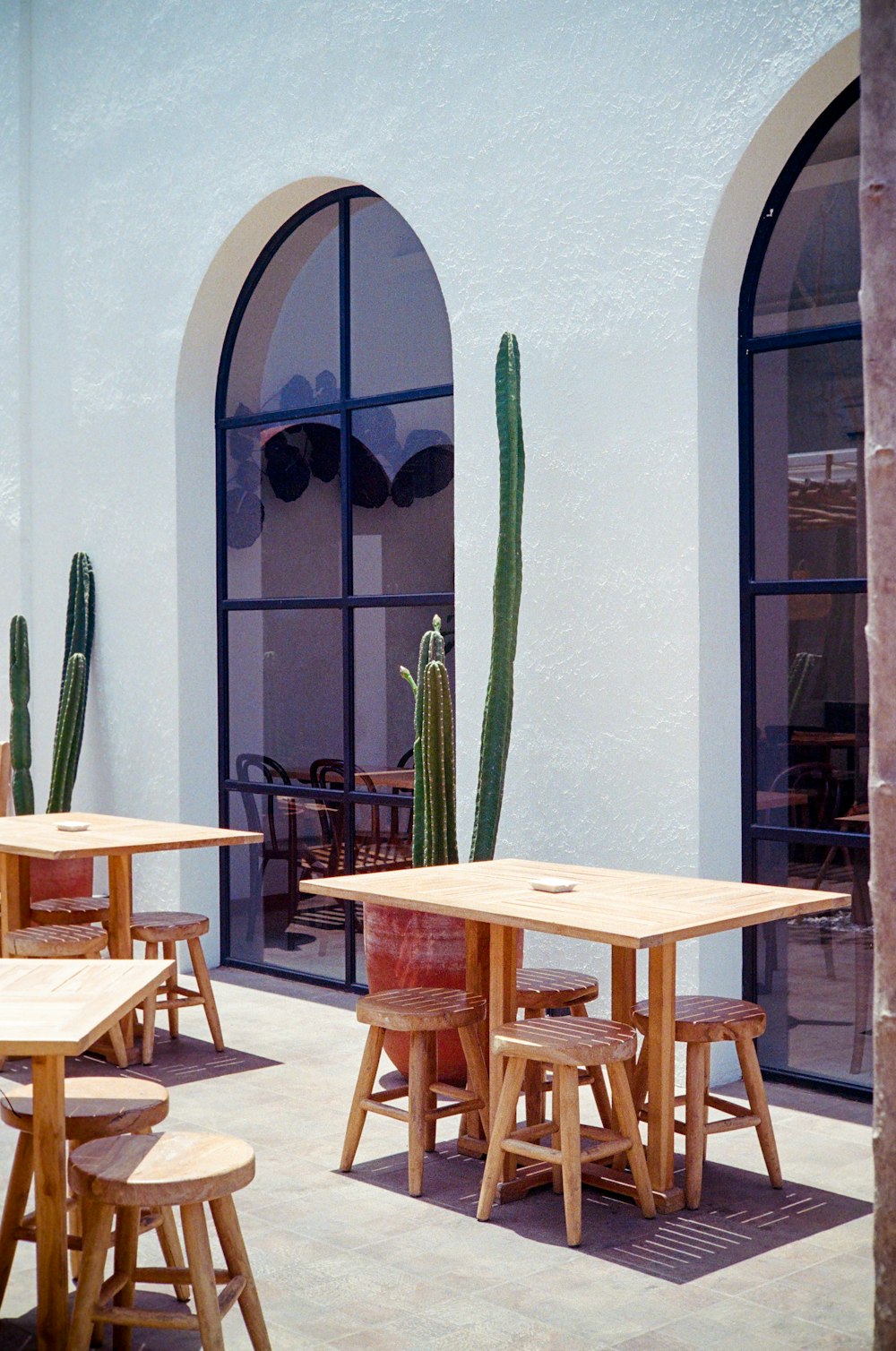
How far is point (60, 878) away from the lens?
6.61m

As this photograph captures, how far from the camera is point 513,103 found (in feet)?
17.3

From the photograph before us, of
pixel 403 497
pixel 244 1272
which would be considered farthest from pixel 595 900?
pixel 403 497

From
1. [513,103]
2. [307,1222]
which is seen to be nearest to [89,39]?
[513,103]

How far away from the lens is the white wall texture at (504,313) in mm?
4797

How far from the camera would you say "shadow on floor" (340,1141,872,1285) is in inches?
134

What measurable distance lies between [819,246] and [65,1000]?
3.28 m

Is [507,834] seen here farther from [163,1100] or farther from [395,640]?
[163,1100]

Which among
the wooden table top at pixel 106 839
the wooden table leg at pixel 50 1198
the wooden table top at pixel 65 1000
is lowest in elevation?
the wooden table leg at pixel 50 1198

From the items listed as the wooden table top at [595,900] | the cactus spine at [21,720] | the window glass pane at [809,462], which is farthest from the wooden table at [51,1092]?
the cactus spine at [21,720]

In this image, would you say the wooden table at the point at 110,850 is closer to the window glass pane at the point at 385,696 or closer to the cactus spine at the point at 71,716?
the window glass pane at the point at 385,696

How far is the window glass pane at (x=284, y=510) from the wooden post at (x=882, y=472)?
177 inches

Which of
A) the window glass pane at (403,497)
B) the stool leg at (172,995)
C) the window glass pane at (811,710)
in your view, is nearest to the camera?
the window glass pane at (811,710)

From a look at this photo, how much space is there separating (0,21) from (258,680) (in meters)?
3.63

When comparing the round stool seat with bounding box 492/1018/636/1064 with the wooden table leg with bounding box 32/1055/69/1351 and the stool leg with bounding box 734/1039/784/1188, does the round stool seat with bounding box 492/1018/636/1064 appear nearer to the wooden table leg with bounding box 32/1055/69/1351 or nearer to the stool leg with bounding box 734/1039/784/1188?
the stool leg with bounding box 734/1039/784/1188
